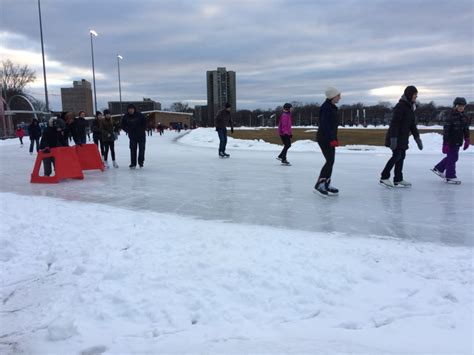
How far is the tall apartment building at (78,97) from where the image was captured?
79438 mm

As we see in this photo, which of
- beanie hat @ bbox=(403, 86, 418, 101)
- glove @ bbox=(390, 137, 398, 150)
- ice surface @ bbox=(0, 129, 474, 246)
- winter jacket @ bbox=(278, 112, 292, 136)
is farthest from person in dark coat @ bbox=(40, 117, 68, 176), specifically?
beanie hat @ bbox=(403, 86, 418, 101)

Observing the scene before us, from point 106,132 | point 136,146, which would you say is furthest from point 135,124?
point 106,132

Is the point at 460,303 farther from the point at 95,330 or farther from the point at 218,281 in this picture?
the point at 95,330

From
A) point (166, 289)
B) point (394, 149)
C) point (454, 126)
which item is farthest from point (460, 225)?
point (166, 289)

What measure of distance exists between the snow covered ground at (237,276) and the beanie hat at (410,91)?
1910 millimetres

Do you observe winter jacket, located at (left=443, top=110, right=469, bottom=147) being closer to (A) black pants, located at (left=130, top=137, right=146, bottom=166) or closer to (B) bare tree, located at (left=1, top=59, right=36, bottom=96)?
(A) black pants, located at (left=130, top=137, right=146, bottom=166)

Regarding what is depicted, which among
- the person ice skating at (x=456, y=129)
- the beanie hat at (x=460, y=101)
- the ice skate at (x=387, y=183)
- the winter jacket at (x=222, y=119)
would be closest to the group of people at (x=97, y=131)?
the winter jacket at (x=222, y=119)

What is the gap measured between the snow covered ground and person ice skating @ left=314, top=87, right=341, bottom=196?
50 centimetres

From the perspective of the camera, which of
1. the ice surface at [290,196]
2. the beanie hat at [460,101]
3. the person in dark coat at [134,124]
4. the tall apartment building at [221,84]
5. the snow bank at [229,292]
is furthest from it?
the tall apartment building at [221,84]

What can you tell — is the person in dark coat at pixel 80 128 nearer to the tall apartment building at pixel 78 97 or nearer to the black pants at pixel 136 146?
the black pants at pixel 136 146

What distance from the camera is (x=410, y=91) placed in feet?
23.1

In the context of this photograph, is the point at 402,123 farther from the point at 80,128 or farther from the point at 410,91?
the point at 80,128

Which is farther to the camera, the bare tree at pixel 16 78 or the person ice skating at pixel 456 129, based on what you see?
the bare tree at pixel 16 78

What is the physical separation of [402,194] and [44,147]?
23.4ft
